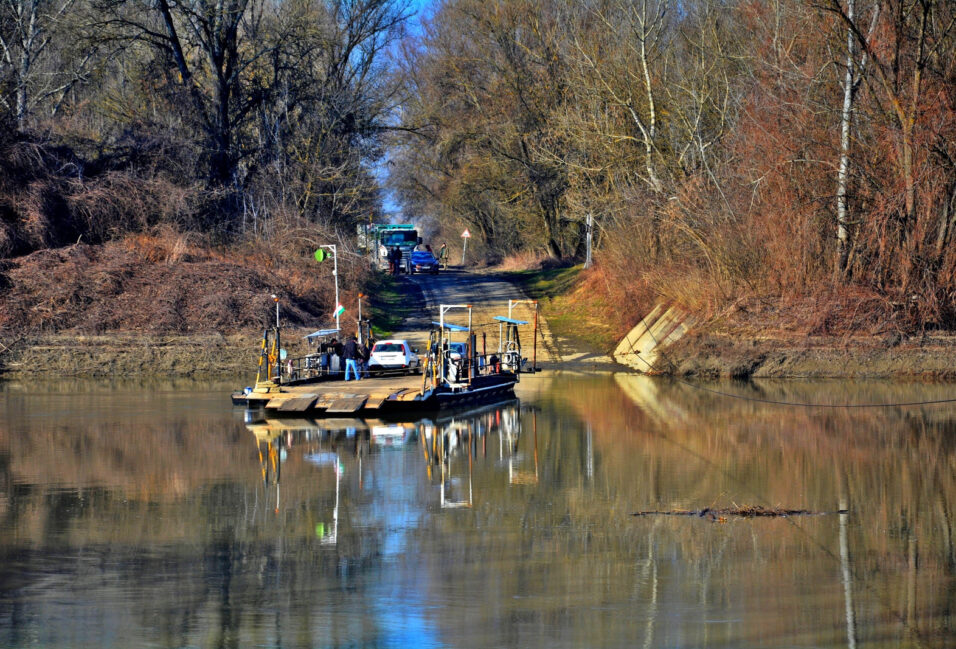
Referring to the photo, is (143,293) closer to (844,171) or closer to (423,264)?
(844,171)

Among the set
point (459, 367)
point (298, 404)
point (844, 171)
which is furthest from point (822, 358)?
point (298, 404)

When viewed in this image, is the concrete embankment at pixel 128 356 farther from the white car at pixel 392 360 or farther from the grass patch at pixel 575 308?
the grass patch at pixel 575 308

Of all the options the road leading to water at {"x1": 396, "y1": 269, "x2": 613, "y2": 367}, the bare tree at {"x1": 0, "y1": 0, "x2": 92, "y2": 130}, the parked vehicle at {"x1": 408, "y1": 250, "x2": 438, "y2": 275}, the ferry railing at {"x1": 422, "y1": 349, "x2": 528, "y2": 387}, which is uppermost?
the bare tree at {"x1": 0, "y1": 0, "x2": 92, "y2": 130}

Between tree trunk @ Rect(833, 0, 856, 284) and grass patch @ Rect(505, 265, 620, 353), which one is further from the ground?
tree trunk @ Rect(833, 0, 856, 284)

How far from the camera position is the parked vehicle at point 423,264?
6750 centimetres

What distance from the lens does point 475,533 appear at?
1562cm

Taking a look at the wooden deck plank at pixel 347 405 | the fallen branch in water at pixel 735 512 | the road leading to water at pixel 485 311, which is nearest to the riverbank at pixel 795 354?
the road leading to water at pixel 485 311

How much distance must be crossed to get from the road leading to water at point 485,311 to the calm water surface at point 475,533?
16.4 m

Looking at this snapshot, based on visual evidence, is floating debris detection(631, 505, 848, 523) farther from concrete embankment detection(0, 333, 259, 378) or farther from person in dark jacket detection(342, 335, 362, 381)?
concrete embankment detection(0, 333, 259, 378)

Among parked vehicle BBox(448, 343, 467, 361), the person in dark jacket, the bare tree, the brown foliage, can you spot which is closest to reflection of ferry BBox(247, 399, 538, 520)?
parked vehicle BBox(448, 343, 467, 361)

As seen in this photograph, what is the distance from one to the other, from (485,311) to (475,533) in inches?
1365

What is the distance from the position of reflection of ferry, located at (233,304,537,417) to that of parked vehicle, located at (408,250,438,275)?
3371 centimetres

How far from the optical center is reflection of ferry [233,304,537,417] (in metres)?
27.9

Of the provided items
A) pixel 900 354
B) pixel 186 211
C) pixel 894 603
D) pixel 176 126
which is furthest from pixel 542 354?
pixel 894 603
